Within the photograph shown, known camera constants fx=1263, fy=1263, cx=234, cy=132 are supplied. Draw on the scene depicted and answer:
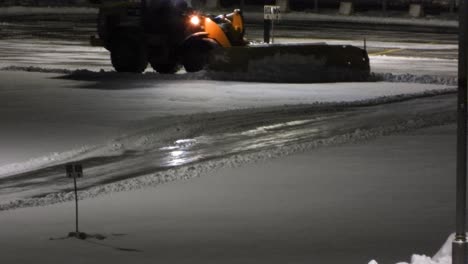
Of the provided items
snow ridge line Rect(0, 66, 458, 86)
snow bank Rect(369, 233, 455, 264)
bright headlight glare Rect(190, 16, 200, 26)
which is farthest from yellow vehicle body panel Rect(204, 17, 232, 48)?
snow bank Rect(369, 233, 455, 264)

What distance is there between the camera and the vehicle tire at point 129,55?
92.0ft

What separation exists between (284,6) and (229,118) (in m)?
39.2

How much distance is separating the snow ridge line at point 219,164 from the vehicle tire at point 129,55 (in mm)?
9792

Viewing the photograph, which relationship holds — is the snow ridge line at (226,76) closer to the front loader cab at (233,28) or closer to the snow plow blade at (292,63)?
the snow plow blade at (292,63)

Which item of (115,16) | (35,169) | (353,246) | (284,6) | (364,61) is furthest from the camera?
(284,6)

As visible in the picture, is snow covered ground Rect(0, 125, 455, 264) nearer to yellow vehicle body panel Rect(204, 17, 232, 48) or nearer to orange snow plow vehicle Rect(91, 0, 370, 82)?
orange snow plow vehicle Rect(91, 0, 370, 82)

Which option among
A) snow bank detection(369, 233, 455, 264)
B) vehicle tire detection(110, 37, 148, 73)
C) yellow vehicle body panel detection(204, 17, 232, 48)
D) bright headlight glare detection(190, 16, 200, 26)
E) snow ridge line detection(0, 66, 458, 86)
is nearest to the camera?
snow bank detection(369, 233, 455, 264)

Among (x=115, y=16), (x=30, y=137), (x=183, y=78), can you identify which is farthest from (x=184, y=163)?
(x=115, y=16)

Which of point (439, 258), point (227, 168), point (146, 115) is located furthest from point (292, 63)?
point (439, 258)

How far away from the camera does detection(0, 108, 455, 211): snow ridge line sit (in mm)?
13281

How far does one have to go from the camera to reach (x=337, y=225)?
1119cm

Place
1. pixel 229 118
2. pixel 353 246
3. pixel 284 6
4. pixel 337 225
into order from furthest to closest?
1. pixel 284 6
2. pixel 229 118
3. pixel 337 225
4. pixel 353 246

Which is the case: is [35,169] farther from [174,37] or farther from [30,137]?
[174,37]

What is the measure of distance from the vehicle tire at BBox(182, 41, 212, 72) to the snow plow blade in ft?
3.82
